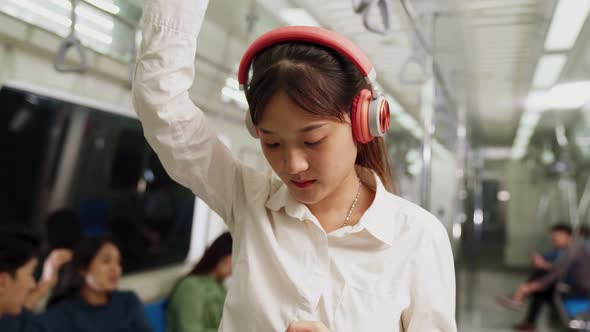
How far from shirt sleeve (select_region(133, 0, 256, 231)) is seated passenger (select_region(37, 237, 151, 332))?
1835 mm

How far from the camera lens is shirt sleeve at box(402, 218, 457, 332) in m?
0.85

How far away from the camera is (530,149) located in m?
7.68

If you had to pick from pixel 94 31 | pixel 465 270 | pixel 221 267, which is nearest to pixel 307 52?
pixel 94 31

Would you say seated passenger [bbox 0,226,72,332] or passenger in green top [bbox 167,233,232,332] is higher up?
seated passenger [bbox 0,226,72,332]

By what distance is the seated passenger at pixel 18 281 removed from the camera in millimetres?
1955

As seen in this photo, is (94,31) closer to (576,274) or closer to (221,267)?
(221,267)

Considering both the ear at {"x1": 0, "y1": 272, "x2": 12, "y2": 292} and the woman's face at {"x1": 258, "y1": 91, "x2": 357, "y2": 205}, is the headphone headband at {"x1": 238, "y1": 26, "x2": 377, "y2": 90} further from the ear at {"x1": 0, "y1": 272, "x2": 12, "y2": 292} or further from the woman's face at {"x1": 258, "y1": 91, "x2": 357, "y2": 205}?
the ear at {"x1": 0, "y1": 272, "x2": 12, "y2": 292}

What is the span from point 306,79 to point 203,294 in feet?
7.27

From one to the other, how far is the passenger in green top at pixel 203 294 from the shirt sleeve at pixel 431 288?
197 centimetres

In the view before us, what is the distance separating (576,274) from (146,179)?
5.05 metres

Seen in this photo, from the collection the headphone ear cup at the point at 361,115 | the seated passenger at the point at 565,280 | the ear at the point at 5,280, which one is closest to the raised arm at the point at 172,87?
the headphone ear cup at the point at 361,115

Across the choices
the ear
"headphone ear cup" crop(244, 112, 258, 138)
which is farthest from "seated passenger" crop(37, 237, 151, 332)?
"headphone ear cup" crop(244, 112, 258, 138)

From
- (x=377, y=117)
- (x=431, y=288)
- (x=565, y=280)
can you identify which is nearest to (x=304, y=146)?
(x=377, y=117)

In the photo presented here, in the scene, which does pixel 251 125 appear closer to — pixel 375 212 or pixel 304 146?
pixel 304 146
